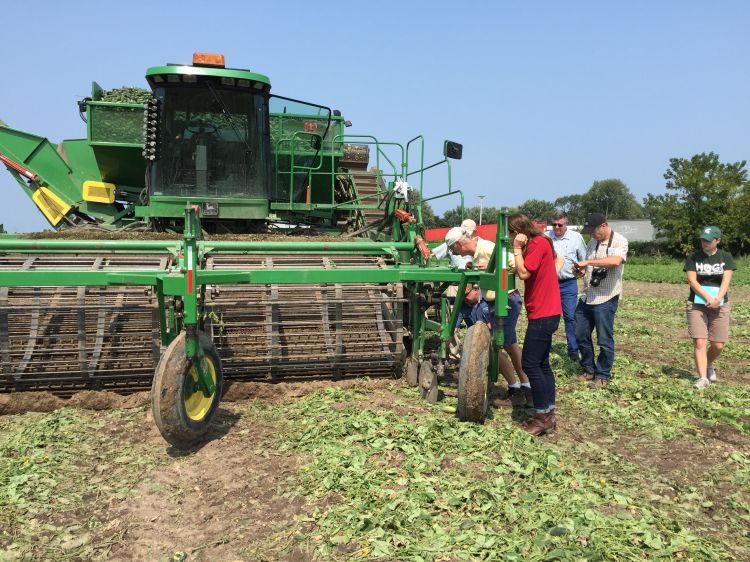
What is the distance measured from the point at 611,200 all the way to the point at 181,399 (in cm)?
11397

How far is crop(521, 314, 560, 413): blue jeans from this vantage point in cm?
482

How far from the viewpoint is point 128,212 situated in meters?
8.39

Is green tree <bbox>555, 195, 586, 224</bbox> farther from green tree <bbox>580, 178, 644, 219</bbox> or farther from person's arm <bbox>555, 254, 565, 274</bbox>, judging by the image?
person's arm <bbox>555, 254, 565, 274</bbox>

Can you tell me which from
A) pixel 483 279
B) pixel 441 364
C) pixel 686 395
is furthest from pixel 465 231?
pixel 686 395

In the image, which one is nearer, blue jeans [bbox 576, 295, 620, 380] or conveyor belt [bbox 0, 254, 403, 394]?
conveyor belt [bbox 0, 254, 403, 394]

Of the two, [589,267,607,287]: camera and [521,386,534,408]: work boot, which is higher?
[589,267,607,287]: camera

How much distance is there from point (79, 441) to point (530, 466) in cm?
313

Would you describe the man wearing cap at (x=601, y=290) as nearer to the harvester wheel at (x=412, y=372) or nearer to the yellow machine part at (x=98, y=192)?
the harvester wheel at (x=412, y=372)

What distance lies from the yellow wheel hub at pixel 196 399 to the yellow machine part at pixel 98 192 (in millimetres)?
5046

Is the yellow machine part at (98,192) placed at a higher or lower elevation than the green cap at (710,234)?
higher

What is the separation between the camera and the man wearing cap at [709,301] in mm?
6453

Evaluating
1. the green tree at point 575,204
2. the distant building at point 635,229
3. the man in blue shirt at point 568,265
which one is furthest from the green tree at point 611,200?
the man in blue shirt at point 568,265

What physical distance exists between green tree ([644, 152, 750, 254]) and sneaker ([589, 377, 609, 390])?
3550 cm

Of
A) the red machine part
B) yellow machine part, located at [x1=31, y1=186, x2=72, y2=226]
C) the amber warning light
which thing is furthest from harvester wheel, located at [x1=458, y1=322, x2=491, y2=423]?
yellow machine part, located at [x1=31, y1=186, x2=72, y2=226]
